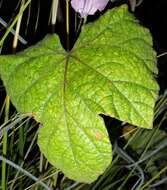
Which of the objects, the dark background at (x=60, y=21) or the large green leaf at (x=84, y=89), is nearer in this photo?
the large green leaf at (x=84, y=89)

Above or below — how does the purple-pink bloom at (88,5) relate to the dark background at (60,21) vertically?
above

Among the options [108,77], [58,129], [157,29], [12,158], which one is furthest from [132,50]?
[157,29]

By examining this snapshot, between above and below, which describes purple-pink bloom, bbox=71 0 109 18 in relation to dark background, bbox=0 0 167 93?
above

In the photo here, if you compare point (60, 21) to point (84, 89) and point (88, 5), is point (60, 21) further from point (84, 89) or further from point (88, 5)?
point (84, 89)

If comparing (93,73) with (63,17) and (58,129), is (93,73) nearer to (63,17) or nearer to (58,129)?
(58,129)

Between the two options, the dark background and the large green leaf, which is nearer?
the large green leaf

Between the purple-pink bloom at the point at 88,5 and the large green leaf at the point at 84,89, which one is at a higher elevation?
the purple-pink bloom at the point at 88,5

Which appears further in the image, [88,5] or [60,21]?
[60,21]

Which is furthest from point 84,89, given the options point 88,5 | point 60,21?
point 60,21
